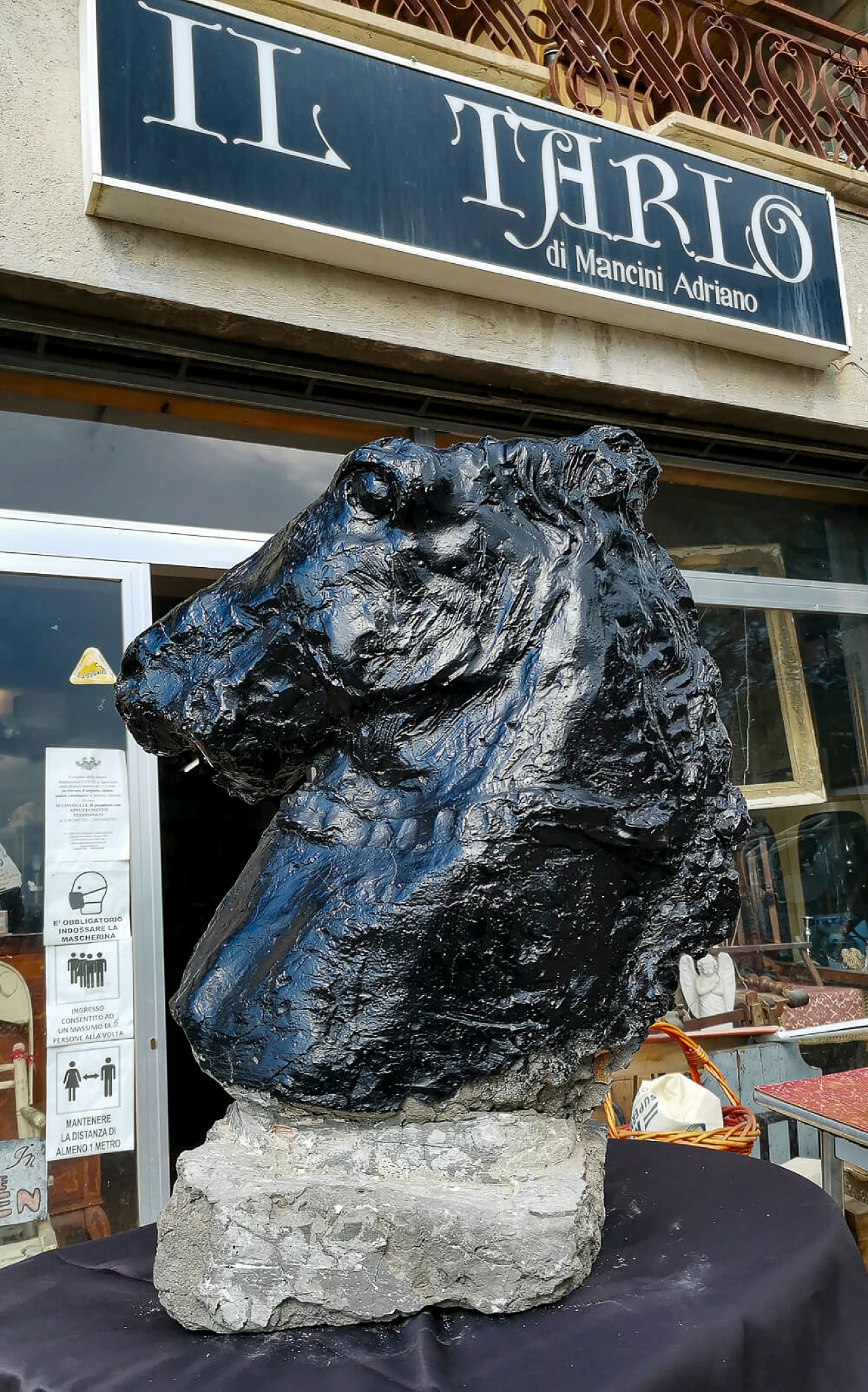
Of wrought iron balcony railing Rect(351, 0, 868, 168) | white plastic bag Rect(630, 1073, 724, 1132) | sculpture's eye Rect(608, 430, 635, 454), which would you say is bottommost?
white plastic bag Rect(630, 1073, 724, 1132)

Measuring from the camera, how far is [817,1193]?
1.53m

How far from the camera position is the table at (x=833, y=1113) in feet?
6.81

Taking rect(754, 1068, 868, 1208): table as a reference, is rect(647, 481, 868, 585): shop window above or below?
above

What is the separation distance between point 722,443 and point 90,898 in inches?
101

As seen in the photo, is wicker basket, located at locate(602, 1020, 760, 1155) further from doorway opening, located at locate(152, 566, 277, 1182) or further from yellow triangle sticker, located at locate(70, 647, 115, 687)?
yellow triangle sticker, located at locate(70, 647, 115, 687)

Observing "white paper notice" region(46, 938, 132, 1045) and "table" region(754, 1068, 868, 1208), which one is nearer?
"table" region(754, 1068, 868, 1208)

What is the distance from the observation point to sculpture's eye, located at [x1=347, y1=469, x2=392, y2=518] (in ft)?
4.63

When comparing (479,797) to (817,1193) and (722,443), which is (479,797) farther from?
(722,443)

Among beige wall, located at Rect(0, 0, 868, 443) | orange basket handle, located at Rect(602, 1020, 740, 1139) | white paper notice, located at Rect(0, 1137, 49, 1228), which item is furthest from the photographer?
beige wall, located at Rect(0, 0, 868, 443)

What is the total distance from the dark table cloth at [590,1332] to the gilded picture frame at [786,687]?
98.6 inches

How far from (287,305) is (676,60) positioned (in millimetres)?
1934

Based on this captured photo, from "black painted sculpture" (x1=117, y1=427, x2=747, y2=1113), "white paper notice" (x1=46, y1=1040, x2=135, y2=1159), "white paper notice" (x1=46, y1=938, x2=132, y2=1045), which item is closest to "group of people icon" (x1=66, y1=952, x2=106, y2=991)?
"white paper notice" (x1=46, y1=938, x2=132, y2=1045)

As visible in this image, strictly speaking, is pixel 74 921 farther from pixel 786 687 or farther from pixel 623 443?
pixel 786 687

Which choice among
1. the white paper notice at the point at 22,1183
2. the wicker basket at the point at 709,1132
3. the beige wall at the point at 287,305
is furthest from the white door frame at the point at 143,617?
the wicker basket at the point at 709,1132
